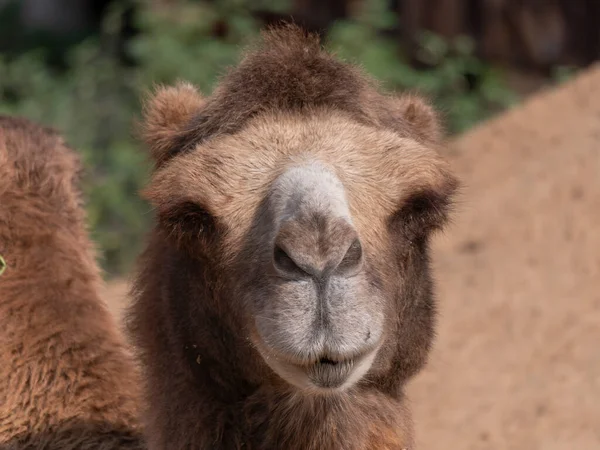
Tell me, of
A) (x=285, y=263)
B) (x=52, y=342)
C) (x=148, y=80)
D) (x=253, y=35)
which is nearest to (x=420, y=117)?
(x=285, y=263)

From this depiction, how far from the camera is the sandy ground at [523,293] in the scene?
6672 millimetres

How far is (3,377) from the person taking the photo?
3.96 meters

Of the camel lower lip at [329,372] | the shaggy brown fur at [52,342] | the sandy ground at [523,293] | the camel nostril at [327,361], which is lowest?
the sandy ground at [523,293]

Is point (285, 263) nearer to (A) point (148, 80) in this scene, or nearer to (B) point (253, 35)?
(A) point (148, 80)

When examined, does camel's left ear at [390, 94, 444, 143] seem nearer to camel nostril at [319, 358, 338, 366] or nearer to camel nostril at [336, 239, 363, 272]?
camel nostril at [336, 239, 363, 272]

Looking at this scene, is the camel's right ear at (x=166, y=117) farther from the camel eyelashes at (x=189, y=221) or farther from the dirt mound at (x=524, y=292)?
the dirt mound at (x=524, y=292)

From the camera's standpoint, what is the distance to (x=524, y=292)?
7906mm

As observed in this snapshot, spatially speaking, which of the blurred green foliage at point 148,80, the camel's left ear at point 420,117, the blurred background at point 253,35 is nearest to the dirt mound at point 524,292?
the blurred green foliage at point 148,80

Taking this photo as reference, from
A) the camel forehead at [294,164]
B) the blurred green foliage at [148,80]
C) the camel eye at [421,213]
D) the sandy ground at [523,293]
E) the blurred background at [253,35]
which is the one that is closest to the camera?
the camel forehead at [294,164]

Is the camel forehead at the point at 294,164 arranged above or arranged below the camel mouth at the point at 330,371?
above

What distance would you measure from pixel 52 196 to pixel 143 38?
8.44m

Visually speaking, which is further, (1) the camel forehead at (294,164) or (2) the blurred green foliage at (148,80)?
(2) the blurred green foliage at (148,80)

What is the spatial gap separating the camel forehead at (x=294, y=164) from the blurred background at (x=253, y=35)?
7994mm

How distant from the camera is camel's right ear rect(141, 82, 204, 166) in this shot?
3.61 m
